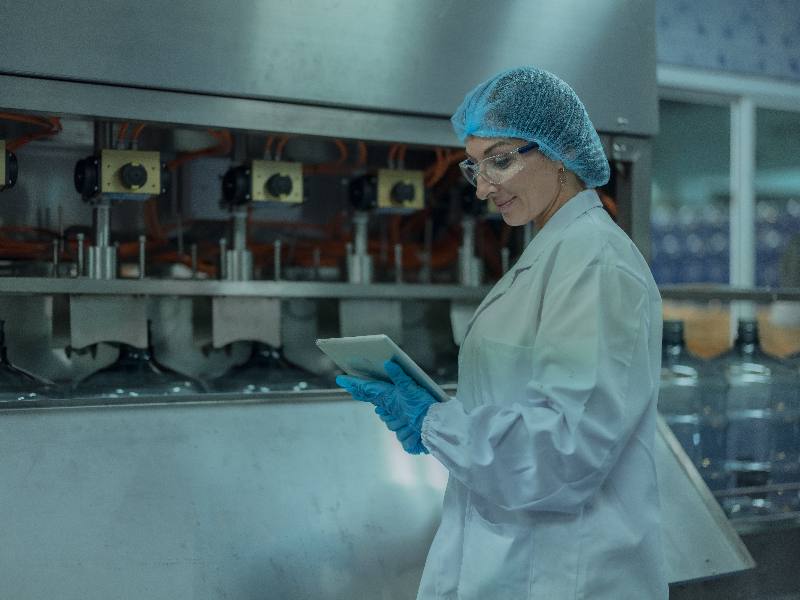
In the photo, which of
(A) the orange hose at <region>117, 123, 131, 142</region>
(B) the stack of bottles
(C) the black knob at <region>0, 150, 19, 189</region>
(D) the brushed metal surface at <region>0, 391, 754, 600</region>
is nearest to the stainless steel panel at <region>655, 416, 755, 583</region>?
(D) the brushed metal surface at <region>0, 391, 754, 600</region>

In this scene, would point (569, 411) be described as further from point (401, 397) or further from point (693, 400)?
point (693, 400)

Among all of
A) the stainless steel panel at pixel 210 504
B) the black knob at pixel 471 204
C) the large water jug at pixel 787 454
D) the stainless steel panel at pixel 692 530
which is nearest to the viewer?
the stainless steel panel at pixel 210 504

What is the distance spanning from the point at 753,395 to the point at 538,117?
4.74 ft

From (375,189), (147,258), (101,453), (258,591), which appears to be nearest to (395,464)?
(258,591)

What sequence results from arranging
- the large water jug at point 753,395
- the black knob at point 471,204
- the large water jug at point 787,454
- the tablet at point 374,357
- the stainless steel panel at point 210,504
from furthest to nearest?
the large water jug at point 753,395 < the black knob at point 471,204 < the large water jug at point 787,454 < the stainless steel panel at point 210,504 < the tablet at point 374,357

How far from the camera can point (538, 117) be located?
38.8 inches

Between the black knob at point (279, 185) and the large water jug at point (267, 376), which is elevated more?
the black knob at point (279, 185)

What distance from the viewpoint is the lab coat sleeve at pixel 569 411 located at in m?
0.84

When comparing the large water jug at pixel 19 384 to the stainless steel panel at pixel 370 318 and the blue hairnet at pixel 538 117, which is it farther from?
the blue hairnet at pixel 538 117

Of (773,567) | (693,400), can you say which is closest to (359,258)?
(693,400)

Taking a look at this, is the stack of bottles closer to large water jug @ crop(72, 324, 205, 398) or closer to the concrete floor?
the concrete floor

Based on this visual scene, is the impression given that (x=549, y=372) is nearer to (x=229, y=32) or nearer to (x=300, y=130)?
(x=300, y=130)

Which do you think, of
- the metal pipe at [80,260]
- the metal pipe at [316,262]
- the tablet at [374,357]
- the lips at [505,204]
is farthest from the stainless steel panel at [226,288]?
the lips at [505,204]

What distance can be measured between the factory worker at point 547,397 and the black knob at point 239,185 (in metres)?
0.65
